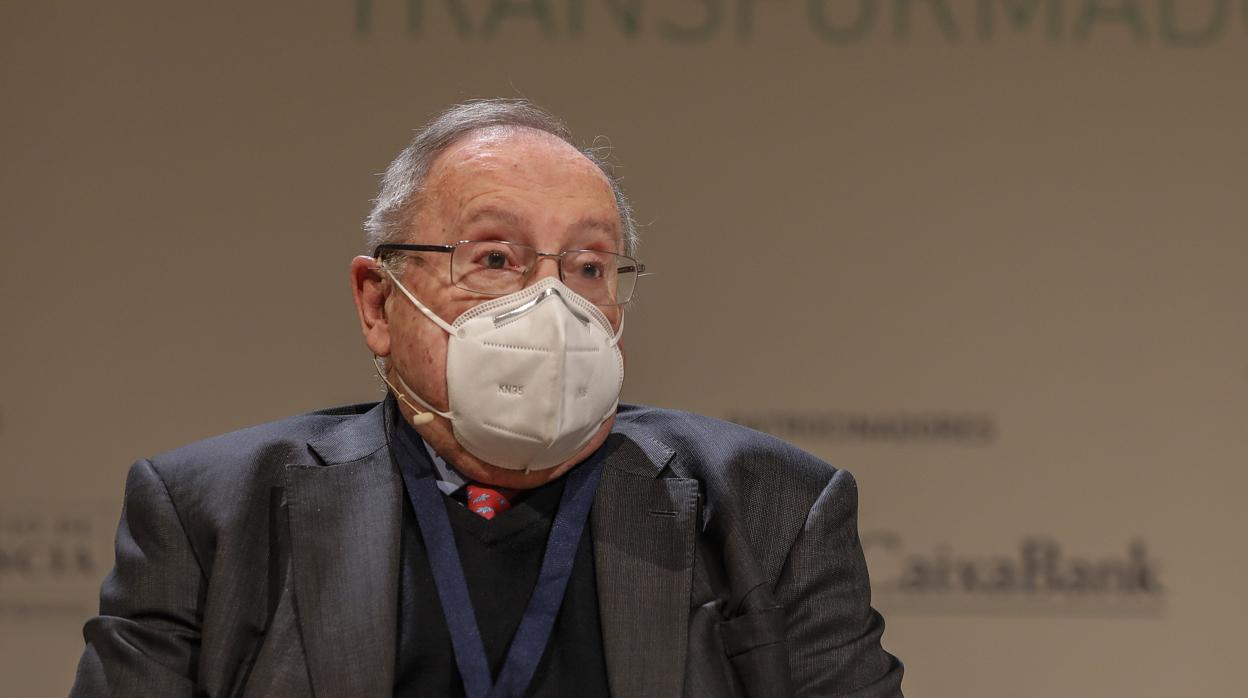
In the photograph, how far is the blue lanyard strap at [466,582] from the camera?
5.87 feet

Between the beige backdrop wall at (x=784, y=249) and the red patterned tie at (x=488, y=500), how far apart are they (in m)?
1.15

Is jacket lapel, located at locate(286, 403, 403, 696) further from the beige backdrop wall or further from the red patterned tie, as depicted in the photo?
the beige backdrop wall

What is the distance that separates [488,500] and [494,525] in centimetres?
5

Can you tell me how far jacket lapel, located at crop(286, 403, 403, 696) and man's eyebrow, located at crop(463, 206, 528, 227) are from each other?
0.37m

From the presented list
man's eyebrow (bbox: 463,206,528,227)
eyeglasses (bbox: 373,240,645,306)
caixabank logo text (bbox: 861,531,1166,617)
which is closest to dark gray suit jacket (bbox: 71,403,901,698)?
eyeglasses (bbox: 373,240,645,306)

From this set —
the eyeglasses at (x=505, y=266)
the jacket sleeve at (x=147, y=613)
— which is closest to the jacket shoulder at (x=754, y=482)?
the eyeglasses at (x=505, y=266)

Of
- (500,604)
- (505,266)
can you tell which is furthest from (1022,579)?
(505,266)

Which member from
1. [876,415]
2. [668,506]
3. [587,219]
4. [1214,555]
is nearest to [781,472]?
[668,506]

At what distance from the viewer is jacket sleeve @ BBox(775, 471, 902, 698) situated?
6.03ft

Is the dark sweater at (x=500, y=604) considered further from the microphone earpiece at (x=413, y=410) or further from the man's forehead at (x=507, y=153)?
the man's forehead at (x=507, y=153)

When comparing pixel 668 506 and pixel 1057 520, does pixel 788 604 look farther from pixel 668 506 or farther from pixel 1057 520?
pixel 1057 520

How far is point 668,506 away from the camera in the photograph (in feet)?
6.23

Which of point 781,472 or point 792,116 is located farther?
point 792,116

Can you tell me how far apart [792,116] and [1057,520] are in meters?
1.11
